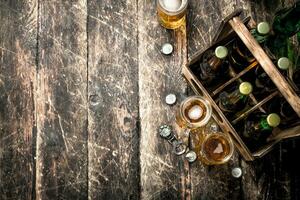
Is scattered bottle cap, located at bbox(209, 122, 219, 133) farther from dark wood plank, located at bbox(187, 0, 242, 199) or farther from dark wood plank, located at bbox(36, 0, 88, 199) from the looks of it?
dark wood plank, located at bbox(36, 0, 88, 199)

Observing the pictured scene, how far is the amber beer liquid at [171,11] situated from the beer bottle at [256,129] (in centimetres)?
45

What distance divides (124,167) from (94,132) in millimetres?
172

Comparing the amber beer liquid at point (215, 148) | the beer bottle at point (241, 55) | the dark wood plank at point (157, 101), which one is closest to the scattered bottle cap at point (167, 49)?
the dark wood plank at point (157, 101)

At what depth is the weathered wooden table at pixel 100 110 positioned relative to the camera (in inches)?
63.6

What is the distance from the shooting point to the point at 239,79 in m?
1.52

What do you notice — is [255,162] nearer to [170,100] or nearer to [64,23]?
[170,100]

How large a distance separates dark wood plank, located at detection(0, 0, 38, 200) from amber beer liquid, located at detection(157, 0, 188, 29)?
0.49 meters

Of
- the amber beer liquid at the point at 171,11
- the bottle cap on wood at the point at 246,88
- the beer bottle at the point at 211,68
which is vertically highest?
the amber beer liquid at the point at 171,11

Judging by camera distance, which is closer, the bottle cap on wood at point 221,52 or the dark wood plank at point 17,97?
the bottle cap on wood at point 221,52

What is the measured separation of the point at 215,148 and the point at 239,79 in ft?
0.90

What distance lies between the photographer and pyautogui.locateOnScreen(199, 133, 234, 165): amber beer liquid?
1.60 metres

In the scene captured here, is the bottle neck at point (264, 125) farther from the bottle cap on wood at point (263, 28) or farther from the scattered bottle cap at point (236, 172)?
the bottle cap on wood at point (263, 28)

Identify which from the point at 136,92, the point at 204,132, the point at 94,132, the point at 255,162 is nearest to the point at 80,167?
the point at 94,132

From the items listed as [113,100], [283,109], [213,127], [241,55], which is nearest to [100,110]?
[113,100]
